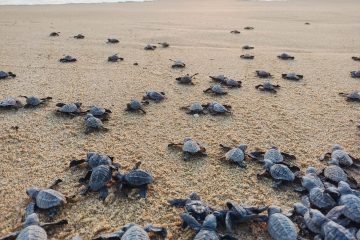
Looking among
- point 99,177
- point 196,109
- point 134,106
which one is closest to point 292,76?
point 196,109

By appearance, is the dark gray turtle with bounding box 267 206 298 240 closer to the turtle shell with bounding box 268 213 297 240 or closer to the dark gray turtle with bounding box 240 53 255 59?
the turtle shell with bounding box 268 213 297 240

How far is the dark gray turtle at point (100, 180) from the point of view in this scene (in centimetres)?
306

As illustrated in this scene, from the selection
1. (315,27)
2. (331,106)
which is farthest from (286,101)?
(315,27)

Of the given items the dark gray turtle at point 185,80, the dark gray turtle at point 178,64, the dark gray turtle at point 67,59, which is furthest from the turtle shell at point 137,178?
the dark gray turtle at point 67,59

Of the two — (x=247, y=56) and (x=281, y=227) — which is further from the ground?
(x=247, y=56)

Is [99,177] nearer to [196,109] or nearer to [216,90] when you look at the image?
[196,109]

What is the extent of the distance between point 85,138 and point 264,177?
1976 mm

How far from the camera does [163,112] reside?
4.76 m

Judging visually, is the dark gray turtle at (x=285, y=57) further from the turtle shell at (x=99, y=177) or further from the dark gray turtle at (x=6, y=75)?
the turtle shell at (x=99, y=177)

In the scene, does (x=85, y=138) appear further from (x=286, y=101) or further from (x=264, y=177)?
(x=286, y=101)

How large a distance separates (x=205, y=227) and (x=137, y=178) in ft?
2.72

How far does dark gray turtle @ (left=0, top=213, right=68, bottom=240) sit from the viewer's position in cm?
241

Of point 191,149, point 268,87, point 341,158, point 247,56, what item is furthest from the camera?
point 247,56

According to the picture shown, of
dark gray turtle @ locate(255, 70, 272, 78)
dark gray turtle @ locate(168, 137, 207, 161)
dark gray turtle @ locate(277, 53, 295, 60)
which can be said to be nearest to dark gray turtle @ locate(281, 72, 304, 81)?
dark gray turtle @ locate(255, 70, 272, 78)
